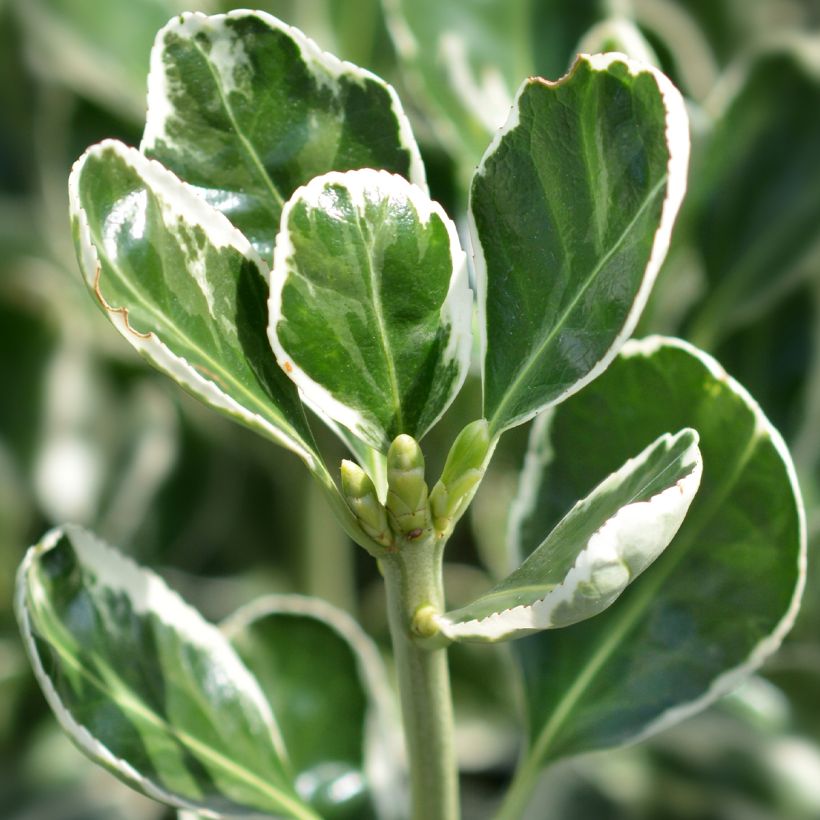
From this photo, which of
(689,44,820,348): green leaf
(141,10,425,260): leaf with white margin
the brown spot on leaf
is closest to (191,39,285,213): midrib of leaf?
(141,10,425,260): leaf with white margin

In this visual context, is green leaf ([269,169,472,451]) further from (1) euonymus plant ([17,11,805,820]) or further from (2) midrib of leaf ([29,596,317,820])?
(2) midrib of leaf ([29,596,317,820])

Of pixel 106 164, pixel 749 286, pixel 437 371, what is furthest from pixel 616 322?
pixel 749 286

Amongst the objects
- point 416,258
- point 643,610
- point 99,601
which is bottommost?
point 643,610

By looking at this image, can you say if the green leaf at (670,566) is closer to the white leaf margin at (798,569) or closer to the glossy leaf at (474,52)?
the white leaf margin at (798,569)

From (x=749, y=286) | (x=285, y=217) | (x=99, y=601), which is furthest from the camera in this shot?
(x=749, y=286)

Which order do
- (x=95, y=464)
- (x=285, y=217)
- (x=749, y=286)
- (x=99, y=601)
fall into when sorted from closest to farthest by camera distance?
(x=285, y=217) → (x=99, y=601) → (x=749, y=286) → (x=95, y=464)

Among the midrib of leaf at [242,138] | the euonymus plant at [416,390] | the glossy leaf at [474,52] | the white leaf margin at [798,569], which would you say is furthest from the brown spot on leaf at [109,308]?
the glossy leaf at [474,52]

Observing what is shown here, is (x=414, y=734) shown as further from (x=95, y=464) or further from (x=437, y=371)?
(x=95, y=464)

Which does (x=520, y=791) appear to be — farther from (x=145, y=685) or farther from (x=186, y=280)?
(x=186, y=280)

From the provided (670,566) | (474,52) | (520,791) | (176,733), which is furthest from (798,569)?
(474,52)
